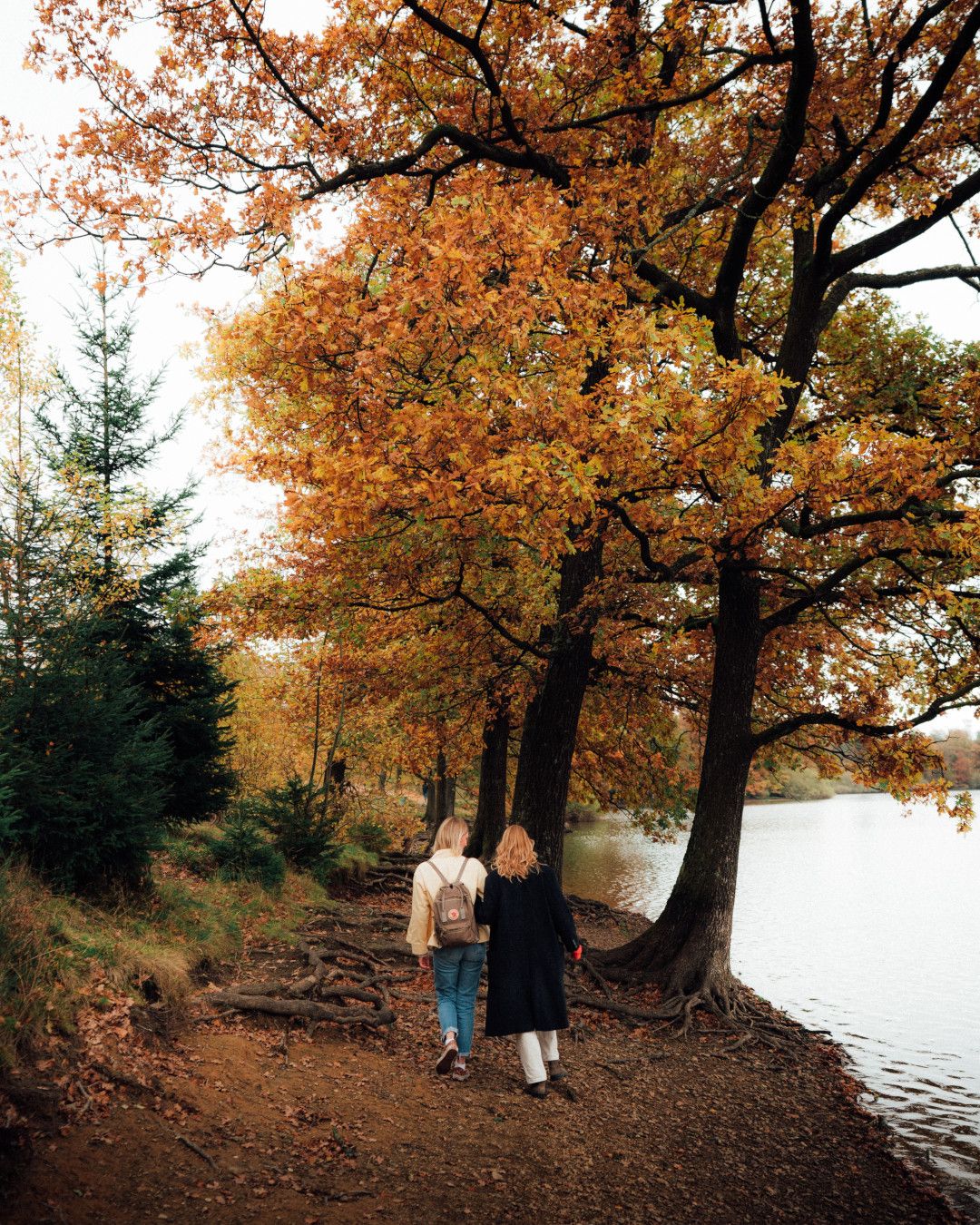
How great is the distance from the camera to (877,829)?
52.4m

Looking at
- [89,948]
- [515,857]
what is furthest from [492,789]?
[89,948]

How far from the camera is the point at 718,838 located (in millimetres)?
10453

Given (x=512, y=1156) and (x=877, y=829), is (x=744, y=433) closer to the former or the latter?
(x=512, y=1156)

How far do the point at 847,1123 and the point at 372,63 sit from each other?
1099 cm

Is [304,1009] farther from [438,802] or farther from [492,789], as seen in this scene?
[438,802]

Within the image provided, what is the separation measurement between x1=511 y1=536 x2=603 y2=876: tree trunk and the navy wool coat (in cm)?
430

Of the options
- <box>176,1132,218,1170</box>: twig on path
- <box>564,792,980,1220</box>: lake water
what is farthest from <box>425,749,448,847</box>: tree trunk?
<box>176,1132,218,1170</box>: twig on path

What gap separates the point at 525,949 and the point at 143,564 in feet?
41.5

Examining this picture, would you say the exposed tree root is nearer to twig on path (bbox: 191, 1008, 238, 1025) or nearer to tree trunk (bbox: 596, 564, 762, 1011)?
twig on path (bbox: 191, 1008, 238, 1025)

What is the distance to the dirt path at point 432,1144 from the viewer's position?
4301 mm

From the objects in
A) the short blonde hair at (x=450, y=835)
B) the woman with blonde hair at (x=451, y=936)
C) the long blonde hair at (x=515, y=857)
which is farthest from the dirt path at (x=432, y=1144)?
the short blonde hair at (x=450, y=835)

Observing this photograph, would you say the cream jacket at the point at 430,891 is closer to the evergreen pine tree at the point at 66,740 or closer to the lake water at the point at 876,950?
the evergreen pine tree at the point at 66,740

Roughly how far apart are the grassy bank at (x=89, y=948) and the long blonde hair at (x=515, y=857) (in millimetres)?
2672

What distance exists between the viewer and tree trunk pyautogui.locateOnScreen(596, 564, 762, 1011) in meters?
10.1
